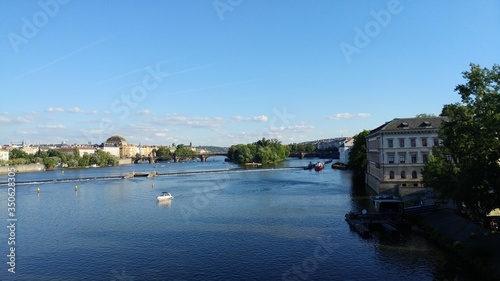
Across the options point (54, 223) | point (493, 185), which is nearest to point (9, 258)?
point (54, 223)

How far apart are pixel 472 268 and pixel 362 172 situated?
72623 mm

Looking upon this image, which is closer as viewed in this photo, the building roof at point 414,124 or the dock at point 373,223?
the dock at point 373,223

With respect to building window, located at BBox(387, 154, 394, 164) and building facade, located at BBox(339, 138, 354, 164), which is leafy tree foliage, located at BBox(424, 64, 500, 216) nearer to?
building window, located at BBox(387, 154, 394, 164)

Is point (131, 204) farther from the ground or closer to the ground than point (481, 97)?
closer to the ground

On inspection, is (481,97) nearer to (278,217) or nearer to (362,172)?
(278,217)

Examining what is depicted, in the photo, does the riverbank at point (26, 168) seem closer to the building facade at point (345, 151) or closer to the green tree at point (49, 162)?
the green tree at point (49, 162)

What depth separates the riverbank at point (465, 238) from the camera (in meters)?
24.9

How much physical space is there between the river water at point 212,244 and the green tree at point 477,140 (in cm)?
471

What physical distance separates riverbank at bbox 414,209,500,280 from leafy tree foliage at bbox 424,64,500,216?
1.79m

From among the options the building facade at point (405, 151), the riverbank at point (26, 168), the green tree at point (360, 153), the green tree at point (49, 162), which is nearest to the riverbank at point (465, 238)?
the building facade at point (405, 151)

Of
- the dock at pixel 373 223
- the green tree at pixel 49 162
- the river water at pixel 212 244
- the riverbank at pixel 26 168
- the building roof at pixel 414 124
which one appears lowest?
the river water at pixel 212 244

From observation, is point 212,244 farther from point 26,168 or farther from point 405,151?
point 26,168

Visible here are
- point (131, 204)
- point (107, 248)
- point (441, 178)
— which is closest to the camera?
point (107, 248)

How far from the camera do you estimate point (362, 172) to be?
3841 inches
